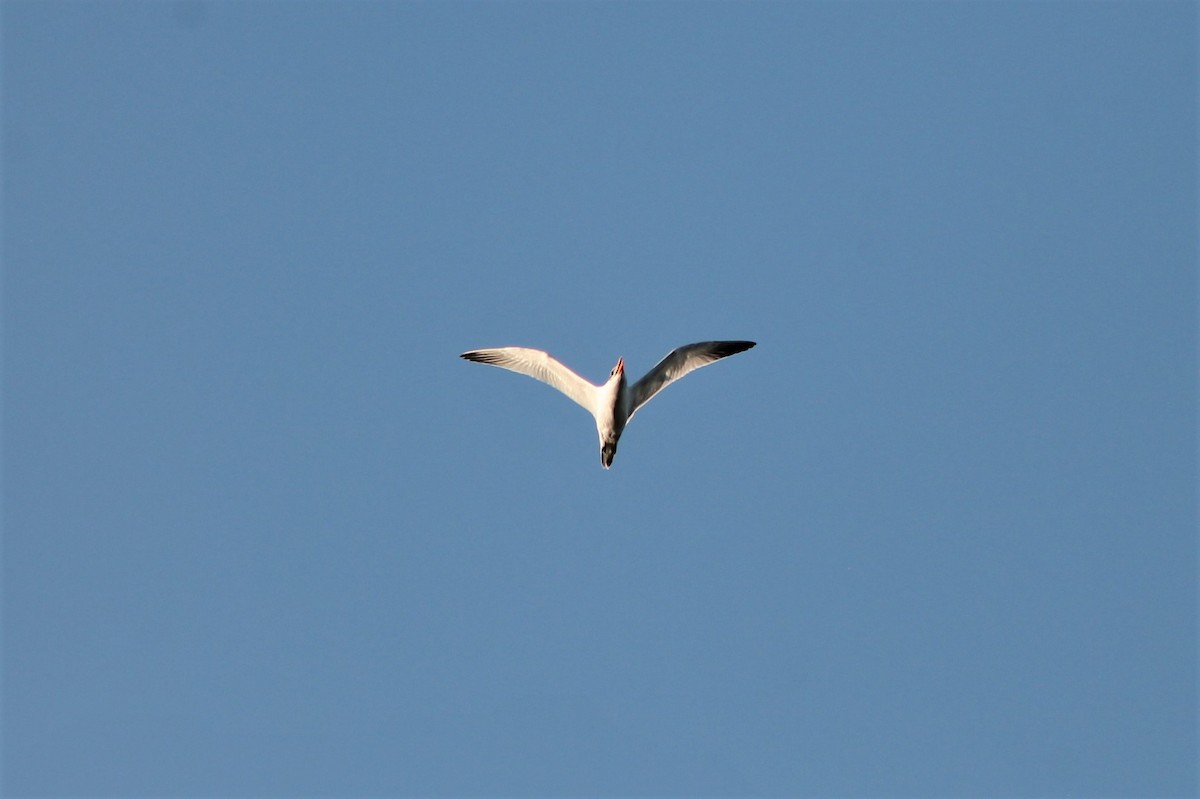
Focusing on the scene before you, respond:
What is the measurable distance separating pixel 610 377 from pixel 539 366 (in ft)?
6.06

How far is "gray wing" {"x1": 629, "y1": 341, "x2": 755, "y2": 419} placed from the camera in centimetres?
2516

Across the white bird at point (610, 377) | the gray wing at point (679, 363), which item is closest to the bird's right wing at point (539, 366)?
the white bird at point (610, 377)

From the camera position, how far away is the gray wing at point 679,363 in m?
25.2

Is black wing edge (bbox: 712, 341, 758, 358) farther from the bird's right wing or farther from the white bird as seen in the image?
the bird's right wing

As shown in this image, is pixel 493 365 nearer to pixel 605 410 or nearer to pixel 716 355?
pixel 605 410

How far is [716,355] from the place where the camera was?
25.2 meters

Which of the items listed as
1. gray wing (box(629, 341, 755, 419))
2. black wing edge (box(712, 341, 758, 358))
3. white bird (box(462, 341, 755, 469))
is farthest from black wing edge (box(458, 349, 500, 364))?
black wing edge (box(712, 341, 758, 358))

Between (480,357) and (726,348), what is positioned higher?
(726,348)

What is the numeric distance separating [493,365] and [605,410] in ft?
8.88

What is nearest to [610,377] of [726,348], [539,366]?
[539,366]

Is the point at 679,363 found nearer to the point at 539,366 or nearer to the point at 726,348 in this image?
the point at 726,348

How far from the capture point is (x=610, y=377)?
2494 centimetres

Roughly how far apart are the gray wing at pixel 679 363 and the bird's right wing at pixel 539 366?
1.00m

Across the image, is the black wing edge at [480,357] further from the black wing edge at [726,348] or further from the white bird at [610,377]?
the black wing edge at [726,348]
